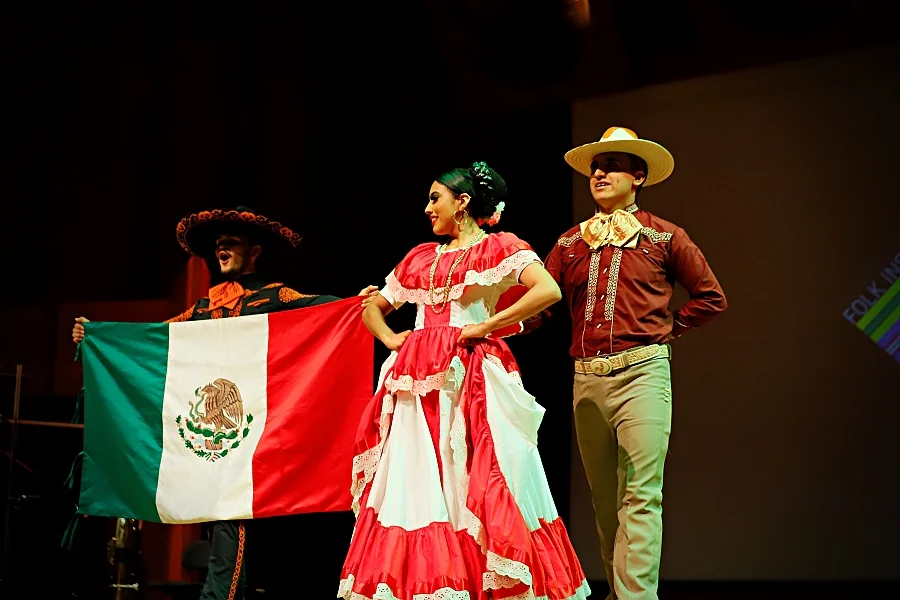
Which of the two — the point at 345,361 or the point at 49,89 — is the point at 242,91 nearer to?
the point at 49,89

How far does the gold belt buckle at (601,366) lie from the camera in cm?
363

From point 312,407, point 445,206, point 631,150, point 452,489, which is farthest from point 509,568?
point 631,150

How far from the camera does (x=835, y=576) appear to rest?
5.19 metres

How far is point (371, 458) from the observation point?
140 inches

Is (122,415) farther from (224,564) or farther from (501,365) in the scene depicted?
(501,365)

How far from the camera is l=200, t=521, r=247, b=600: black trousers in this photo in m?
3.95

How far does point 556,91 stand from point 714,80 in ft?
3.01

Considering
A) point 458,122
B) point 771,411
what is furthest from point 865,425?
point 458,122

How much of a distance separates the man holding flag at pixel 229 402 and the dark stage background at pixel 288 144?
43.3 inches

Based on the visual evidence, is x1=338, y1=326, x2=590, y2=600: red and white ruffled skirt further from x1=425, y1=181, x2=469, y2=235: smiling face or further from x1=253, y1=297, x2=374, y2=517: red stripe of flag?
x1=253, y1=297, x2=374, y2=517: red stripe of flag

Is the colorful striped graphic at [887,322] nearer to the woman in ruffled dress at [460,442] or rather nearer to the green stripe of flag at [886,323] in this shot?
the green stripe of flag at [886,323]

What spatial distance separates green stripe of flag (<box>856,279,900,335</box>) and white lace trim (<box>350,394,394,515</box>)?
9.67 ft

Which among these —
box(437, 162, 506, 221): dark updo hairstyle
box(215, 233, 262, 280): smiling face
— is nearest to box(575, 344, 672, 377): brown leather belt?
box(437, 162, 506, 221): dark updo hairstyle

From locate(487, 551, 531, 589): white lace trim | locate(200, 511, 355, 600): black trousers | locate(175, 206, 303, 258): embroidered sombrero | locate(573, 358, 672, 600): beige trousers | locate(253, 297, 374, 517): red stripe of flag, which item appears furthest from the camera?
locate(200, 511, 355, 600): black trousers
